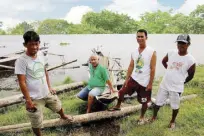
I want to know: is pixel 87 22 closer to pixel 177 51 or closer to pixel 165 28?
pixel 165 28

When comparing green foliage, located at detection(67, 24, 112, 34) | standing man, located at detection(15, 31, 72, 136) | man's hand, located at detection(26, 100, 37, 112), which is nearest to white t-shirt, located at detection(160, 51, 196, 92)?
standing man, located at detection(15, 31, 72, 136)

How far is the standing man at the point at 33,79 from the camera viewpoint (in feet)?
14.1

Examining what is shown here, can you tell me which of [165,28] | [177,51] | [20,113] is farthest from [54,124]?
[165,28]

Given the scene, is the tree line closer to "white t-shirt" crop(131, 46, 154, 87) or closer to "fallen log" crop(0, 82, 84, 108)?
"fallen log" crop(0, 82, 84, 108)

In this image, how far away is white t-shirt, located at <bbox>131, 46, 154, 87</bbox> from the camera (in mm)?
5430

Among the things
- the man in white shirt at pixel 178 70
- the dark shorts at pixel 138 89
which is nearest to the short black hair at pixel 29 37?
the dark shorts at pixel 138 89

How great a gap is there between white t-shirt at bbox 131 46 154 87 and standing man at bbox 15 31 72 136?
191 centimetres

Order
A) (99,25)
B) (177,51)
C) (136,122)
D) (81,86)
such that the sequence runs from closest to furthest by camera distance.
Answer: (177,51) → (136,122) → (81,86) → (99,25)

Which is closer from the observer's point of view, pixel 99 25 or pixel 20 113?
pixel 20 113

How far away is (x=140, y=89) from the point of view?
18.6 feet

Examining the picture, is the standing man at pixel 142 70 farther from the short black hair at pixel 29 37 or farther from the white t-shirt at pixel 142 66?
the short black hair at pixel 29 37

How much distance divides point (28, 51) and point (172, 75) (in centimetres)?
298

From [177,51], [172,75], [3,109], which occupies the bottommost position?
[3,109]

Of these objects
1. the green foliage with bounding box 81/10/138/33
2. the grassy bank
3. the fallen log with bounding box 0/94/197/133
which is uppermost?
the green foliage with bounding box 81/10/138/33
